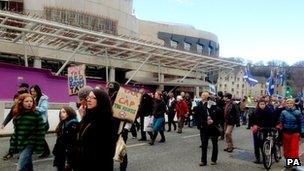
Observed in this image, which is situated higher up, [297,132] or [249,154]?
[297,132]

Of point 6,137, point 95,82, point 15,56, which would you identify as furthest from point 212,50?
point 6,137

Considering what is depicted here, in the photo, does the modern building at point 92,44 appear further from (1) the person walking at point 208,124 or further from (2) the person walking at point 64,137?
(2) the person walking at point 64,137

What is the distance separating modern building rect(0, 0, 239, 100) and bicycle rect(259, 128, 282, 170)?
585 inches

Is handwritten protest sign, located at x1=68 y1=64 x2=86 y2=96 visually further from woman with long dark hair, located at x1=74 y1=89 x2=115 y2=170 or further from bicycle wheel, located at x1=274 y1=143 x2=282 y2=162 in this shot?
woman with long dark hair, located at x1=74 y1=89 x2=115 y2=170

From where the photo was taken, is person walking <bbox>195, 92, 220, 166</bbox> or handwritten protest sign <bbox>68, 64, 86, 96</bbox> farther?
handwritten protest sign <bbox>68, 64, 86, 96</bbox>

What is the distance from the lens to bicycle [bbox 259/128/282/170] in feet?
36.8

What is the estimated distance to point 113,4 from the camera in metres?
46.0

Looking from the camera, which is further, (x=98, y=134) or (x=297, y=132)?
(x=297, y=132)

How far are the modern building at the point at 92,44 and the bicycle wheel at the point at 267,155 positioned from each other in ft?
49.5

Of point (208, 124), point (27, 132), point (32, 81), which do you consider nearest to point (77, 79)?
point (208, 124)

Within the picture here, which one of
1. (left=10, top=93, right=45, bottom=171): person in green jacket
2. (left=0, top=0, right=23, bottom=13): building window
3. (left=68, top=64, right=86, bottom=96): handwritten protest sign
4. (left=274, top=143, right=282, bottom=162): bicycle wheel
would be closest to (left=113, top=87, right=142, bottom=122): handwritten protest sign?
(left=10, top=93, right=45, bottom=171): person in green jacket

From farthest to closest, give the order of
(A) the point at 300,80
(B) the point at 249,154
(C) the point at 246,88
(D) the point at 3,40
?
(C) the point at 246,88 → (A) the point at 300,80 → (D) the point at 3,40 → (B) the point at 249,154

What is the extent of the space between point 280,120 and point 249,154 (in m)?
2.63

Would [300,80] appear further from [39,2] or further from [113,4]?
[39,2]
